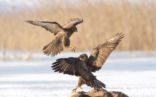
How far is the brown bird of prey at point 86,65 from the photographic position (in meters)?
4.27

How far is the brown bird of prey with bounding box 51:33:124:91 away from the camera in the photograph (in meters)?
4.27

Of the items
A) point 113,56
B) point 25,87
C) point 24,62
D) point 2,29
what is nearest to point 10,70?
point 24,62

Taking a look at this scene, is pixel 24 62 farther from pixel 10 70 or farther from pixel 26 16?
pixel 26 16

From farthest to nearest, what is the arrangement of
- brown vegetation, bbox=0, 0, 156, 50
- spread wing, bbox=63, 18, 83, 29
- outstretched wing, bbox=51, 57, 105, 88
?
1. brown vegetation, bbox=0, 0, 156, 50
2. spread wing, bbox=63, 18, 83, 29
3. outstretched wing, bbox=51, 57, 105, 88

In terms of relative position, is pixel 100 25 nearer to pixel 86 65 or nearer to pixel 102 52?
pixel 102 52

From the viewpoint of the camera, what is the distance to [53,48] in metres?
4.45

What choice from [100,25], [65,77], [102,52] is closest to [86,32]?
[100,25]

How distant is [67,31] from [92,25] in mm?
8076

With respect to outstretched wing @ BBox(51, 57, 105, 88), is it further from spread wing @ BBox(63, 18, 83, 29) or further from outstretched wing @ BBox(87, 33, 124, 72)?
spread wing @ BBox(63, 18, 83, 29)

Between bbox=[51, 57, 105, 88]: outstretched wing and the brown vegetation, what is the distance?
7.75 meters

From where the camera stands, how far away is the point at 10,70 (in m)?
9.58

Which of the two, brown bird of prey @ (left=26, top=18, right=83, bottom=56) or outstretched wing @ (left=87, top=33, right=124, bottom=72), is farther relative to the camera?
outstretched wing @ (left=87, top=33, right=124, bottom=72)

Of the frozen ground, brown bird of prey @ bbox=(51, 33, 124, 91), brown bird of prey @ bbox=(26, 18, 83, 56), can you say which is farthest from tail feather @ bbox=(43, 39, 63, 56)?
the frozen ground

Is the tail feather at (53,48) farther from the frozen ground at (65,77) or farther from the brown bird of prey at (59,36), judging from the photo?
the frozen ground at (65,77)
